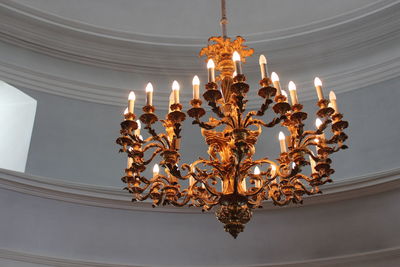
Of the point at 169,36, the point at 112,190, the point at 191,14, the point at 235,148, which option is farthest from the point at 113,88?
the point at 235,148

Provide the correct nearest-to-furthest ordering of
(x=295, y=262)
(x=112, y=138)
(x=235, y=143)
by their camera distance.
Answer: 1. (x=235, y=143)
2. (x=295, y=262)
3. (x=112, y=138)

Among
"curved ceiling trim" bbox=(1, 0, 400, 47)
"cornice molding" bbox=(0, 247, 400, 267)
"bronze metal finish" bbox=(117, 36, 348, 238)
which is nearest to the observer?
"bronze metal finish" bbox=(117, 36, 348, 238)

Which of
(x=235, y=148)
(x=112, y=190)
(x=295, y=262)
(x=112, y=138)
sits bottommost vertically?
(x=295, y=262)

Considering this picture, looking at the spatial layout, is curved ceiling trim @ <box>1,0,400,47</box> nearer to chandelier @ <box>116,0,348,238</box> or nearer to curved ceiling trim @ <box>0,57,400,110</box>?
curved ceiling trim @ <box>0,57,400,110</box>

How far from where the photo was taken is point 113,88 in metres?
7.88

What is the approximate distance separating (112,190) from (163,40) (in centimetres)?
255

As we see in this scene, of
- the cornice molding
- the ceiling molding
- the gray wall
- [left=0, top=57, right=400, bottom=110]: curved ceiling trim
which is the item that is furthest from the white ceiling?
the cornice molding

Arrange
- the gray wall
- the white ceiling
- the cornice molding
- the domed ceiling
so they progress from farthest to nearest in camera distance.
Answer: the white ceiling
the domed ceiling
the gray wall
the cornice molding

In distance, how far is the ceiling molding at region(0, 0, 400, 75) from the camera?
736cm

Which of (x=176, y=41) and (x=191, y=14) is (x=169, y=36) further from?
(x=191, y=14)

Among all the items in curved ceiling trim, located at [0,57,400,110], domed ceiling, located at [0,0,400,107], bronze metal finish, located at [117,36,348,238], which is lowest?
bronze metal finish, located at [117,36,348,238]

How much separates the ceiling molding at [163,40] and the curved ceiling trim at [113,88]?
0.35 meters

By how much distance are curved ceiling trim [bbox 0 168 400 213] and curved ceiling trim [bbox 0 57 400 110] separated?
1540mm

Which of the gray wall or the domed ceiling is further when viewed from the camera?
Result: the domed ceiling
